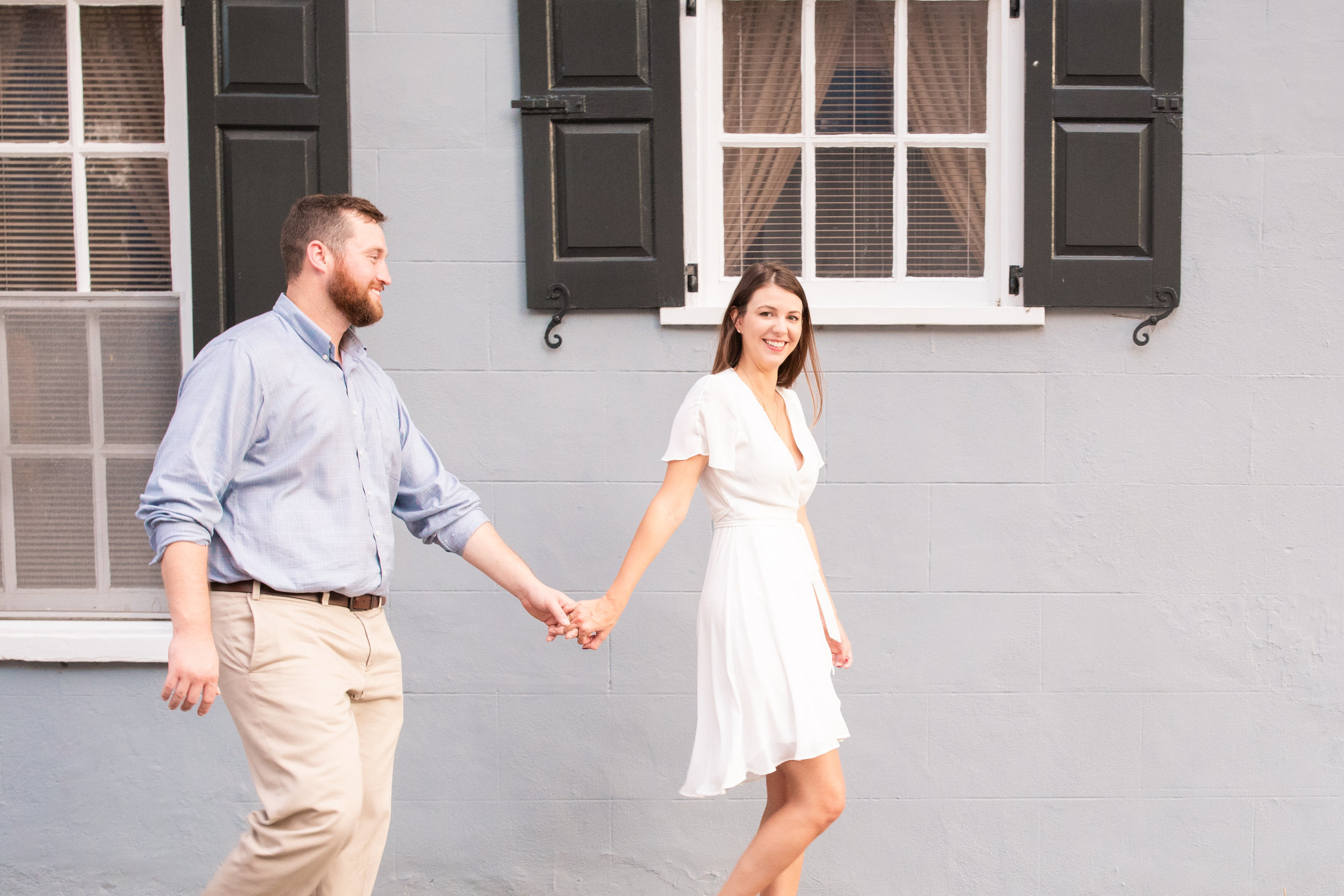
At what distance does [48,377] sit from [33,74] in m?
1.01

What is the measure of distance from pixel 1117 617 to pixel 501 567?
2.05 m

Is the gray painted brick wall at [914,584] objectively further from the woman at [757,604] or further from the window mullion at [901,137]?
the woman at [757,604]

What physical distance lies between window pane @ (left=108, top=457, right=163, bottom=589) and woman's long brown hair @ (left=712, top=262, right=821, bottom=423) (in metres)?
2.07

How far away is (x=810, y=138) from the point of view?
3.34 metres

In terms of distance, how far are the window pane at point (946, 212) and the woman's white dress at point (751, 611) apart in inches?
45.4

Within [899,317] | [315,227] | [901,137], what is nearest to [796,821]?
[899,317]

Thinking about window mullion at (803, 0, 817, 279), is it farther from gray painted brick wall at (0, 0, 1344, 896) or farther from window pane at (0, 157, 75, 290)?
window pane at (0, 157, 75, 290)

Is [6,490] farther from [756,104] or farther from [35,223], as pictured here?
[756,104]

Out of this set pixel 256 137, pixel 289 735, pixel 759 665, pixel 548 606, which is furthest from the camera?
pixel 256 137

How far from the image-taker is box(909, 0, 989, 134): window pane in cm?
331

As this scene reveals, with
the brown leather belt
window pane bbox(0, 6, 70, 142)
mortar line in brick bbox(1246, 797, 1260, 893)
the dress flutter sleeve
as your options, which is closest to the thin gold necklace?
the dress flutter sleeve

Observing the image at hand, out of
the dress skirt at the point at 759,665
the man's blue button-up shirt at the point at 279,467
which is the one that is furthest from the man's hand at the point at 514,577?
the dress skirt at the point at 759,665

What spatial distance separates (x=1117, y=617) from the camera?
3238 millimetres

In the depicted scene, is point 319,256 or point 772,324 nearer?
point 319,256
